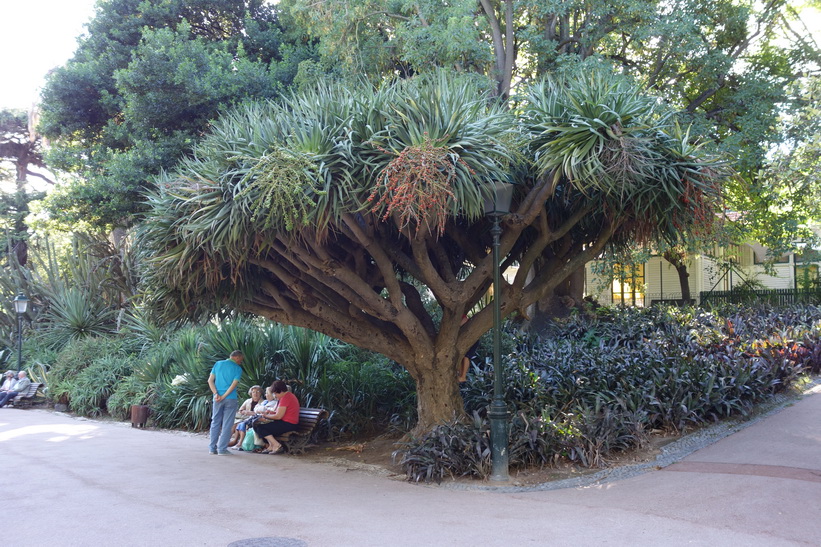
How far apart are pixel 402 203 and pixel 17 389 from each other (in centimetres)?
1725

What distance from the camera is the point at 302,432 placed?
37.6 feet

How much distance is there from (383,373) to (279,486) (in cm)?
479

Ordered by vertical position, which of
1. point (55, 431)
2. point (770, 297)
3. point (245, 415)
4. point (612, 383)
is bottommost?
point (55, 431)

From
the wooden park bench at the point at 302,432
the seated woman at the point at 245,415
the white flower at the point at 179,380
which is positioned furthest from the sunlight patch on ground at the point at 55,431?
the wooden park bench at the point at 302,432

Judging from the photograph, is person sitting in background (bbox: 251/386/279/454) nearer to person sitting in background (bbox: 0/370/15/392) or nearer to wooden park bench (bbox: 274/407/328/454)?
wooden park bench (bbox: 274/407/328/454)

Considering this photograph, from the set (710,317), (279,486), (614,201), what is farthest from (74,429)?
(710,317)

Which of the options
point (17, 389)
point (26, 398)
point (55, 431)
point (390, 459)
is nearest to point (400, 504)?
point (390, 459)

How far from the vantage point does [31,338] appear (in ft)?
79.3

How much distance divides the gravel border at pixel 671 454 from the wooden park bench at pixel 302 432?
128 inches

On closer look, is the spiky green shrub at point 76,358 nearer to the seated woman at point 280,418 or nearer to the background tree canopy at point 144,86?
the background tree canopy at point 144,86

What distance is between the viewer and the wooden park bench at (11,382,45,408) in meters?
20.0

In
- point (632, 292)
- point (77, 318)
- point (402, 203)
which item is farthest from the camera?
point (632, 292)

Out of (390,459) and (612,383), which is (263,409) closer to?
(390,459)

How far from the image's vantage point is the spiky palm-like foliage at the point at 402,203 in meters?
7.91
